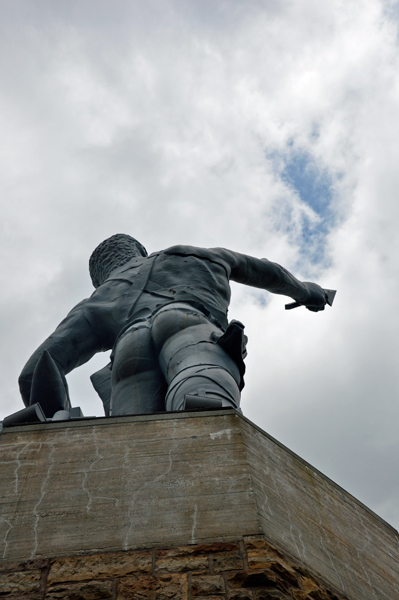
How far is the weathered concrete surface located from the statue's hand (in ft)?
14.0

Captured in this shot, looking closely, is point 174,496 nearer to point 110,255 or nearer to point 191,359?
point 191,359

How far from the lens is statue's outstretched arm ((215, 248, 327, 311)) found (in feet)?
27.2

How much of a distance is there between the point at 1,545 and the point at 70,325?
3.44 meters

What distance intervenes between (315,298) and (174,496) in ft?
17.6

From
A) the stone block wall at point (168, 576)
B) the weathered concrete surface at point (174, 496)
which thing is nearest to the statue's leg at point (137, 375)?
the weathered concrete surface at point (174, 496)

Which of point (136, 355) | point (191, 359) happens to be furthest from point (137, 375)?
point (191, 359)

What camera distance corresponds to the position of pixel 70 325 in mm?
7262

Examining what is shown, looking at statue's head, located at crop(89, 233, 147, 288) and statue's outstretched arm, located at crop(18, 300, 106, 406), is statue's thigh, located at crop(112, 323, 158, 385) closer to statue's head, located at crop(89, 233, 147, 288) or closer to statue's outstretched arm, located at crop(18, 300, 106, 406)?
statue's outstretched arm, located at crop(18, 300, 106, 406)

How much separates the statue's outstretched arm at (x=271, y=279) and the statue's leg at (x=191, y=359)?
1.58 m

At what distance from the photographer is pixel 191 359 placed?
5969 millimetres

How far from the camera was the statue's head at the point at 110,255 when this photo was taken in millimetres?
8531

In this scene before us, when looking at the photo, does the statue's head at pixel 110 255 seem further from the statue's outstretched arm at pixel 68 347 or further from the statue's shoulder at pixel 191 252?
the statue's outstretched arm at pixel 68 347

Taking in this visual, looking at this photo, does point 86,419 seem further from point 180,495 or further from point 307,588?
point 307,588

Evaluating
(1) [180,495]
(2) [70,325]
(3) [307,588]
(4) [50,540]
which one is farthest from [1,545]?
(2) [70,325]
